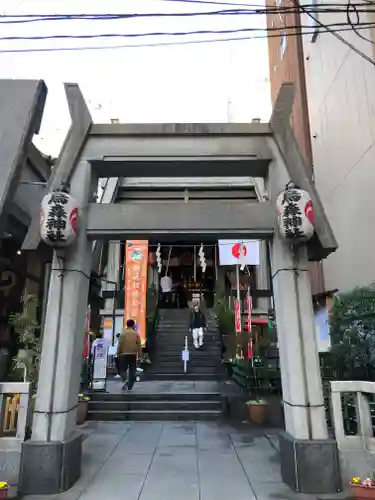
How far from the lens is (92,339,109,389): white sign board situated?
10453mm

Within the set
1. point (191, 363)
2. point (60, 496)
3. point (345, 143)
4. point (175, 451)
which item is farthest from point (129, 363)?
point (345, 143)

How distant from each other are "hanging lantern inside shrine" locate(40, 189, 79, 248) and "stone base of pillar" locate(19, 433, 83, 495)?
8.59 ft

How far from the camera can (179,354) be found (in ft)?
51.0

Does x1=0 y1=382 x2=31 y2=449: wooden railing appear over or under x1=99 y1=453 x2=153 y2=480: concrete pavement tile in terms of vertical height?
over

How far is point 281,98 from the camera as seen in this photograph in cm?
610

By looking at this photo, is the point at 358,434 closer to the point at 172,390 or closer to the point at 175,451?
the point at 175,451

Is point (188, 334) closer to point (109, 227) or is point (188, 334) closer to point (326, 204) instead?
point (326, 204)

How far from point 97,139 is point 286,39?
17590 millimetres

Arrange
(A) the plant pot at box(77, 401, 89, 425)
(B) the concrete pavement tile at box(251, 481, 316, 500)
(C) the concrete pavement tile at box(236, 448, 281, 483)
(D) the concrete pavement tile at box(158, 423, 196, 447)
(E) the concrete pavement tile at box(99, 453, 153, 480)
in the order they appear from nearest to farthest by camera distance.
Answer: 1. (B) the concrete pavement tile at box(251, 481, 316, 500)
2. (C) the concrete pavement tile at box(236, 448, 281, 483)
3. (E) the concrete pavement tile at box(99, 453, 153, 480)
4. (D) the concrete pavement tile at box(158, 423, 196, 447)
5. (A) the plant pot at box(77, 401, 89, 425)

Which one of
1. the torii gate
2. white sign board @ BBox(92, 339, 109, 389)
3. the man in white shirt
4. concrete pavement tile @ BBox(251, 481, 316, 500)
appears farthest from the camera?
the man in white shirt

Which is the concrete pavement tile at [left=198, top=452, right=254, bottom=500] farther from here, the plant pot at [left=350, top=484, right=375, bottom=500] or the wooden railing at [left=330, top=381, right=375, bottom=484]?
the wooden railing at [left=330, top=381, right=375, bottom=484]

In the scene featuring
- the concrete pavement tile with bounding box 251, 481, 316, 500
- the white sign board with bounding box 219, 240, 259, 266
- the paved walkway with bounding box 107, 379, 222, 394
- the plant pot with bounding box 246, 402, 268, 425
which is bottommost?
the concrete pavement tile with bounding box 251, 481, 316, 500

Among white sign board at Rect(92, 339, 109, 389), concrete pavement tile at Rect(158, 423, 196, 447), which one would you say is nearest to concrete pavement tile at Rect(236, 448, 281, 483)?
concrete pavement tile at Rect(158, 423, 196, 447)

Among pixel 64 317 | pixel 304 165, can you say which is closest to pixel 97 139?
pixel 64 317
